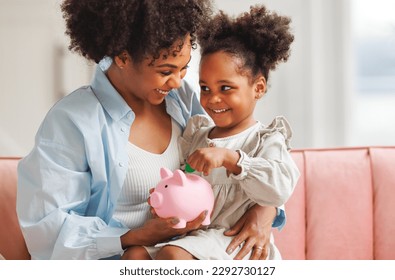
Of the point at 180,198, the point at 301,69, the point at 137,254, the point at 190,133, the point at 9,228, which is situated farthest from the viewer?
the point at 301,69

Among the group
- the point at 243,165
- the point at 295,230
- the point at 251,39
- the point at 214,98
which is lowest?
the point at 295,230

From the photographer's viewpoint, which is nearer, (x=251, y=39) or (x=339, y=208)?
(x=251, y=39)

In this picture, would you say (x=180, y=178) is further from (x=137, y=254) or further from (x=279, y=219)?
(x=279, y=219)

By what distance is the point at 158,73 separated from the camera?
1328mm

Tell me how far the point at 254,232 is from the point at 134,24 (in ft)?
1.56

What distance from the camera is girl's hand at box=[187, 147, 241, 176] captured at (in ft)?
4.05

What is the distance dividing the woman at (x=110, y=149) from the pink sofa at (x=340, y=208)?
42 cm

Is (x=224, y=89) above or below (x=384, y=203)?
above

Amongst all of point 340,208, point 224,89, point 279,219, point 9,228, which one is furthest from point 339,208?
point 9,228

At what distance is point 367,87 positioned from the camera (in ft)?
6.89

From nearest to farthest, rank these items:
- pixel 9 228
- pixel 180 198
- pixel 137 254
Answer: pixel 180 198 < pixel 137 254 < pixel 9 228

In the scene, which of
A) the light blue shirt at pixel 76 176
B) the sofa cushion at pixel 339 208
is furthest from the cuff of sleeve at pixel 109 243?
the sofa cushion at pixel 339 208

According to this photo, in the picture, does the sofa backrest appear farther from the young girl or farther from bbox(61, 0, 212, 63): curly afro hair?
bbox(61, 0, 212, 63): curly afro hair
